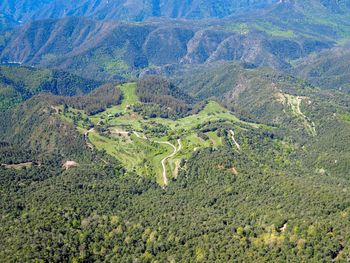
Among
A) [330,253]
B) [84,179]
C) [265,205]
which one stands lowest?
[84,179]

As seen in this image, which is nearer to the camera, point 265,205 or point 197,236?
point 197,236

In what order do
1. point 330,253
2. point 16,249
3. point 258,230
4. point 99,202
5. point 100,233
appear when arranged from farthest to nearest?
point 99,202 < point 100,233 < point 258,230 < point 16,249 < point 330,253

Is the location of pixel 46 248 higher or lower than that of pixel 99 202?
higher

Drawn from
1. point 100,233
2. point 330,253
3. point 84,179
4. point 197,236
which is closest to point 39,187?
point 84,179

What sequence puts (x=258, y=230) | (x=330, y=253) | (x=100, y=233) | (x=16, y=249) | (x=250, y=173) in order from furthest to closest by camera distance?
(x=250, y=173) < (x=100, y=233) < (x=258, y=230) < (x=16, y=249) < (x=330, y=253)

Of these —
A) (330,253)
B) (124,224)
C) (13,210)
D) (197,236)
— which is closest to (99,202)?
(124,224)

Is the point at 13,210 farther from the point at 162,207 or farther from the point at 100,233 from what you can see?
the point at 162,207

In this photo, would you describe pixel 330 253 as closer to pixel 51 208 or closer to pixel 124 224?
pixel 124 224

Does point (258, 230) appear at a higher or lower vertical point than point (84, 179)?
higher

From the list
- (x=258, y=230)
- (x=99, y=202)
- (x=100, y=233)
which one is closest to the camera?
(x=258, y=230)
